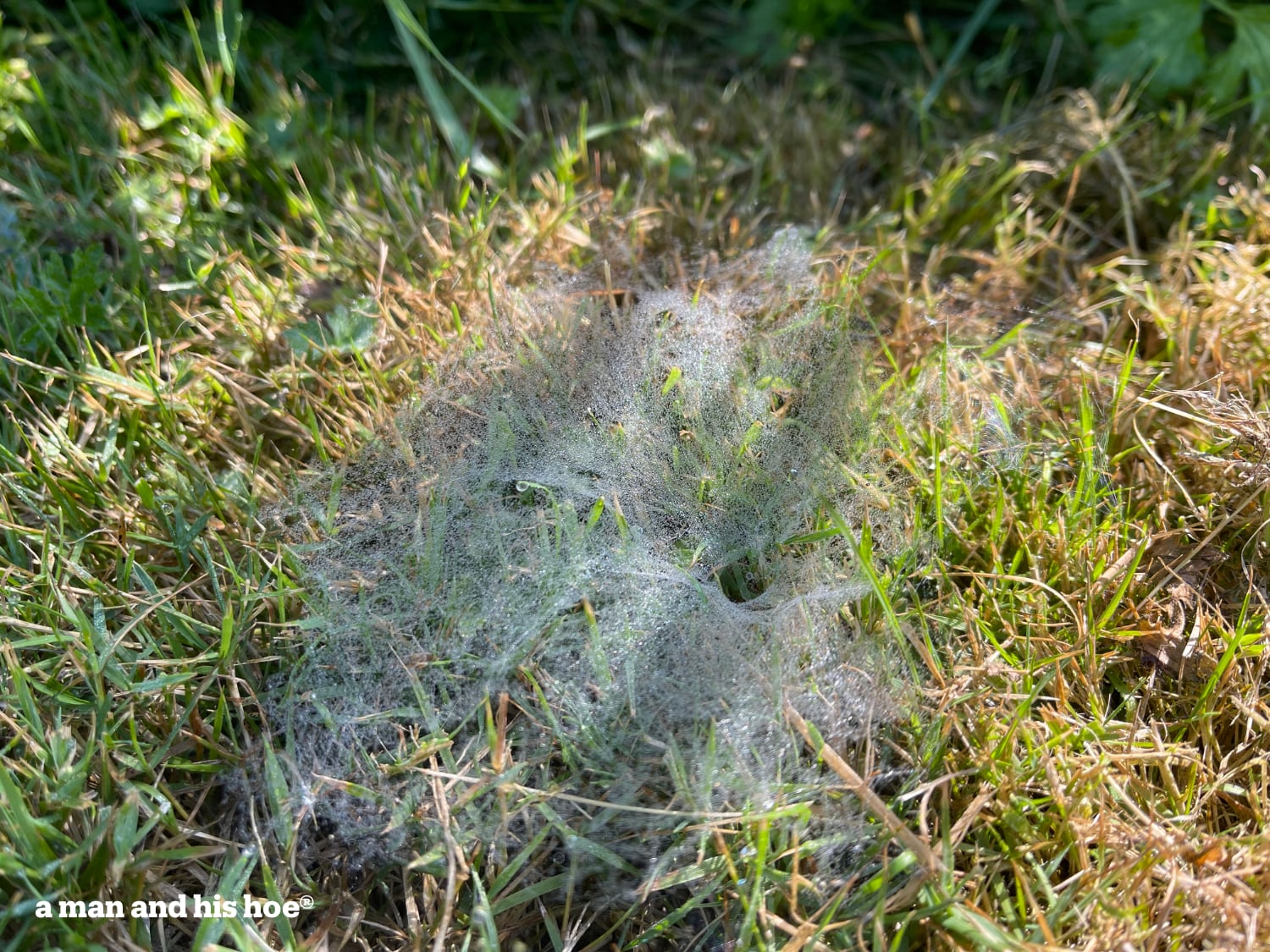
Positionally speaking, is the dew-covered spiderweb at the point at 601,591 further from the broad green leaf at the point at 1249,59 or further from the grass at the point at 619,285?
the broad green leaf at the point at 1249,59

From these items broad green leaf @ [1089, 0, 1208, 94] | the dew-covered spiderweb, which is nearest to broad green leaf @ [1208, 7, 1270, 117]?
broad green leaf @ [1089, 0, 1208, 94]

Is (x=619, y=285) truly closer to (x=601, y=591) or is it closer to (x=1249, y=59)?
(x=601, y=591)

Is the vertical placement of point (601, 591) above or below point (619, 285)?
below

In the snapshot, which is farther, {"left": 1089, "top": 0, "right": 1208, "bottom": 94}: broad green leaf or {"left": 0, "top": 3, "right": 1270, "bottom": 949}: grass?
{"left": 1089, "top": 0, "right": 1208, "bottom": 94}: broad green leaf

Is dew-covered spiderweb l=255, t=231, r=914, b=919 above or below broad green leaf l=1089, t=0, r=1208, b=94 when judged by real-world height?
below

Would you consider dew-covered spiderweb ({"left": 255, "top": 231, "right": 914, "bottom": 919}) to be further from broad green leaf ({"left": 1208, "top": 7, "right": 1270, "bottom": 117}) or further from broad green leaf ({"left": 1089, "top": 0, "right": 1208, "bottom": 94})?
broad green leaf ({"left": 1208, "top": 7, "right": 1270, "bottom": 117})

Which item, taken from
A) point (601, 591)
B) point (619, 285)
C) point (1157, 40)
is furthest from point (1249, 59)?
point (601, 591)

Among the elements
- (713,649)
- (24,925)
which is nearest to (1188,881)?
(713,649)

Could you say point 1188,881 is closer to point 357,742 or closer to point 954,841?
point 954,841
